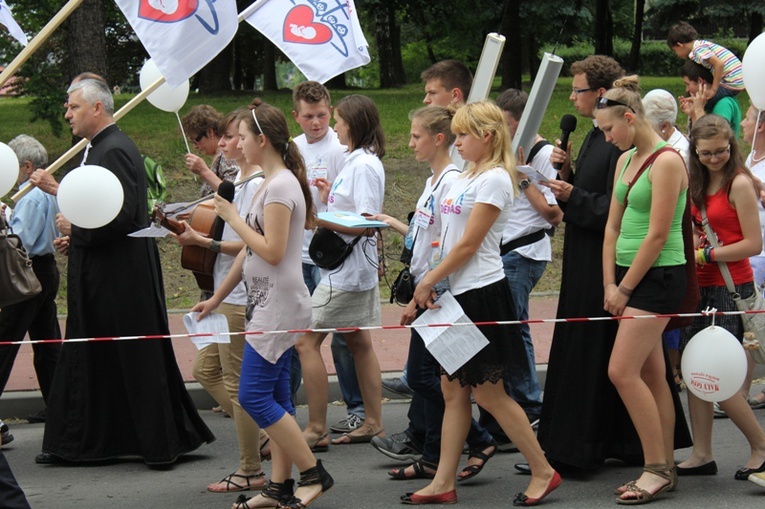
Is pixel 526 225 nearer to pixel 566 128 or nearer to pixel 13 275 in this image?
pixel 566 128

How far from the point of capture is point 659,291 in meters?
5.22

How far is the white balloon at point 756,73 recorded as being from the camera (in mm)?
6324

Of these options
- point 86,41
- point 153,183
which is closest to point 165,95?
point 153,183

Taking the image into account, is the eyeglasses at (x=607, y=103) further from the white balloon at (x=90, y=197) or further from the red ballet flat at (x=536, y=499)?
the white balloon at (x=90, y=197)

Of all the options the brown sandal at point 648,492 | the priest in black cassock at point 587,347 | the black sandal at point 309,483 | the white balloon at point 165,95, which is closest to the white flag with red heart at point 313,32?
the white balloon at point 165,95

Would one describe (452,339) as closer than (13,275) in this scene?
Yes

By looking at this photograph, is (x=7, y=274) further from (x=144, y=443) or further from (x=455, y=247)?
(x=455, y=247)

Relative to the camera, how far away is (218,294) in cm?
573

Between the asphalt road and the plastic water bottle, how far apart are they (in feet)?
3.46

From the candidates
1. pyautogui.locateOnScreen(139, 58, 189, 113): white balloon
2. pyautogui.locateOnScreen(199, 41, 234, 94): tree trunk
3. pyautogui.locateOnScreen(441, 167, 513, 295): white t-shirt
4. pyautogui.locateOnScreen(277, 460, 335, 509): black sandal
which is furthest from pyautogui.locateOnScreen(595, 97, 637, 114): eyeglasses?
pyautogui.locateOnScreen(199, 41, 234, 94): tree trunk

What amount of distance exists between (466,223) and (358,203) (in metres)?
1.37

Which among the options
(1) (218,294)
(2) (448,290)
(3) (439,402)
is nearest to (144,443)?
(1) (218,294)

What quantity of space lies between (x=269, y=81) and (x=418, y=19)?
6.08m

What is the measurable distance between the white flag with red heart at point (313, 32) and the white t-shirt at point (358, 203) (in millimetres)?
932
